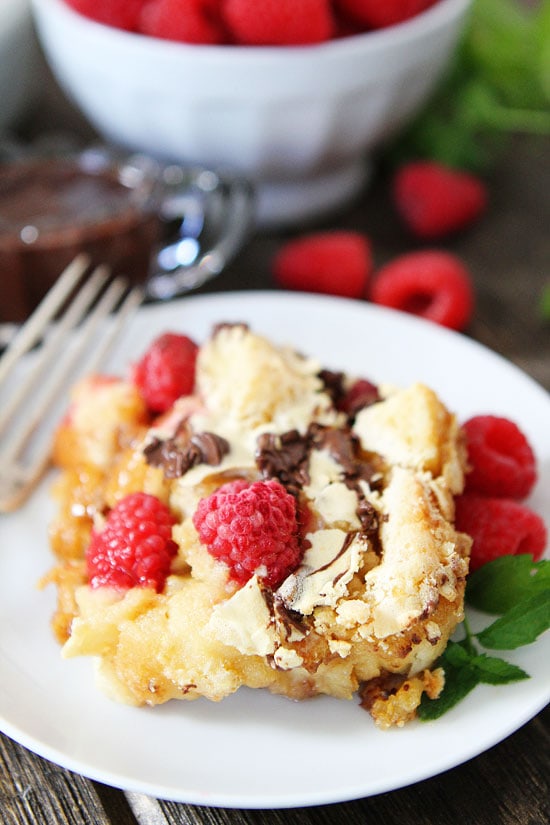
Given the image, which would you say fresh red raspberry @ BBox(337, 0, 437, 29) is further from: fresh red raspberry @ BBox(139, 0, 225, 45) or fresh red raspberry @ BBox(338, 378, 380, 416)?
fresh red raspberry @ BBox(338, 378, 380, 416)

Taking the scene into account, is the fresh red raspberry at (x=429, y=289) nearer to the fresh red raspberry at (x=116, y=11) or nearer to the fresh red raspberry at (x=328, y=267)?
the fresh red raspberry at (x=328, y=267)

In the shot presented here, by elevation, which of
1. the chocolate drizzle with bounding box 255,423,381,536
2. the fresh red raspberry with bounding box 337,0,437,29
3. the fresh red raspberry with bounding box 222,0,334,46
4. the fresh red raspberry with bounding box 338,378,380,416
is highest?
the fresh red raspberry with bounding box 222,0,334,46

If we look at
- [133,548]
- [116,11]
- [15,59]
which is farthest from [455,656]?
[15,59]

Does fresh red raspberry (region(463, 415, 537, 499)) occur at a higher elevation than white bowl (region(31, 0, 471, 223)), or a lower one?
lower

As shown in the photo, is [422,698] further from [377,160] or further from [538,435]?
[377,160]

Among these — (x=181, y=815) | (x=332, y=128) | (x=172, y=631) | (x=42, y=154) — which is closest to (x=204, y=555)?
(x=172, y=631)

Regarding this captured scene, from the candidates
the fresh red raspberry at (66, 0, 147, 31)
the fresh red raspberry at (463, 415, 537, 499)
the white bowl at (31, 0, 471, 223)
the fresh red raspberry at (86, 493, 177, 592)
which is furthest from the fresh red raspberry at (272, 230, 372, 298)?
the fresh red raspberry at (86, 493, 177, 592)

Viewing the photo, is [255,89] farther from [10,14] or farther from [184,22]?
[10,14]
